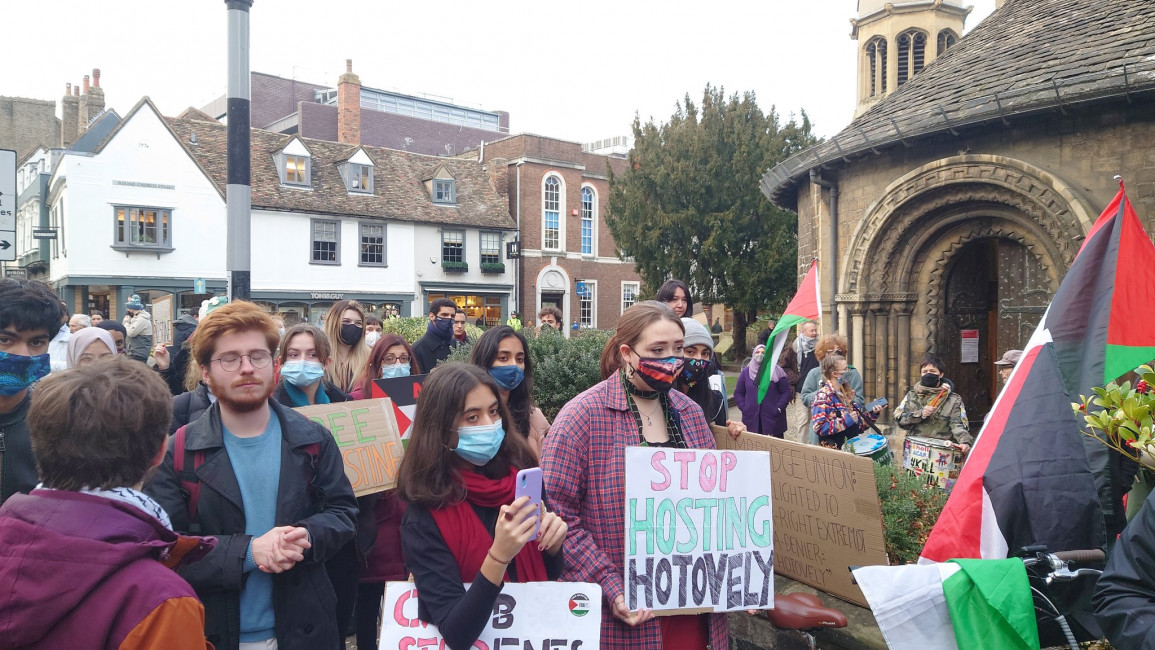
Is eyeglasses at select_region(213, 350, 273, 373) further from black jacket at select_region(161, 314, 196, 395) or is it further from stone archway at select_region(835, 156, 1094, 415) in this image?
stone archway at select_region(835, 156, 1094, 415)

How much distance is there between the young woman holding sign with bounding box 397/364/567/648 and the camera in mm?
2252

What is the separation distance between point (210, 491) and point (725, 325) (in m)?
39.3

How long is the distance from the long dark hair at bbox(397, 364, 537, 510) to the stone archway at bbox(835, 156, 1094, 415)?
899cm

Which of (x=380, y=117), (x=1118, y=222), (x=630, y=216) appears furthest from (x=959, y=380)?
(x=380, y=117)

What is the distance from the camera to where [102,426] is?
6.00 feet

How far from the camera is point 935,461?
597 centimetres

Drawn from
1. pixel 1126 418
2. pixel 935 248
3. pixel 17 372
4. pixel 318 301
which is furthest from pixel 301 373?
pixel 318 301

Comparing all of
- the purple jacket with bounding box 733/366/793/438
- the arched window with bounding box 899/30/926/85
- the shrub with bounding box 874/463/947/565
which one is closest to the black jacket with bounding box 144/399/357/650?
the shrub with bounding box 874/463/947/565

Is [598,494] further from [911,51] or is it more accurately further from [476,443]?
[911,51]

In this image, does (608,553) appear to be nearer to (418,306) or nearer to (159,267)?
(159,267)

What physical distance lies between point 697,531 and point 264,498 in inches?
64.8

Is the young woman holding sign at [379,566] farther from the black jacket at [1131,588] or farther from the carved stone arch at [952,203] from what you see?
the carved stone arch at [952,203]

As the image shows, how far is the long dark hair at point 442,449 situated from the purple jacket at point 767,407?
560cm

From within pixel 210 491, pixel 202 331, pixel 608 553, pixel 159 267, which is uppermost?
pixel 159 267
